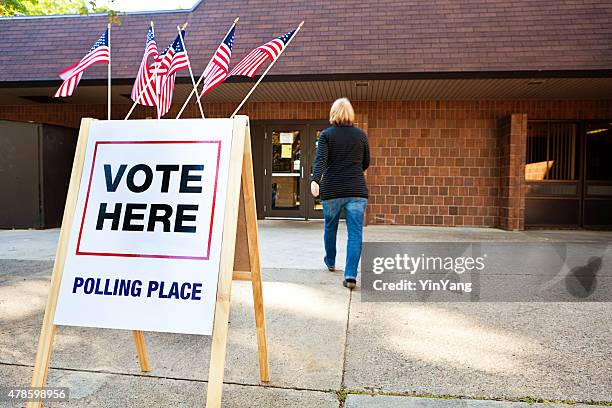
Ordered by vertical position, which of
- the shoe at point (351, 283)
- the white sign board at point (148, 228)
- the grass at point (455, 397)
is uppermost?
the white sign board at point (148, 228)

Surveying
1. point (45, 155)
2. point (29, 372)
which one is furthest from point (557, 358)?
point (45, 155)

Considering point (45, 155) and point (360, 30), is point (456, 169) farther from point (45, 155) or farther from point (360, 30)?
point (45, 155)

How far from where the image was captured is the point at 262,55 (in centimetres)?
440

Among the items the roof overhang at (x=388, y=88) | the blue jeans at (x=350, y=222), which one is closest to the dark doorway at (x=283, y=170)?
the roof overhang at (x=388, y=88)

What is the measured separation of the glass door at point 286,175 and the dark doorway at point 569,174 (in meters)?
5.41

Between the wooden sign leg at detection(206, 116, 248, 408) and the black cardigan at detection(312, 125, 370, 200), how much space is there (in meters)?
2.54

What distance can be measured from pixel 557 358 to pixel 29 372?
321 cm

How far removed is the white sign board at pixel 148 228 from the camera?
2.18 m

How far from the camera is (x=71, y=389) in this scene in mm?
2568

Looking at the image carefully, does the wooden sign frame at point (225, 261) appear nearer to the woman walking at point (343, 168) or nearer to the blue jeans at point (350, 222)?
the blue jeans at point (350, 222)

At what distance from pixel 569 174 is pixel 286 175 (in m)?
6.70

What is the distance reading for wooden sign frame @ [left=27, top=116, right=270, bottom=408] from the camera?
204 cm

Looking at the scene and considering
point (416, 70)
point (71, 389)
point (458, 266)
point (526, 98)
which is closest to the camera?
point (71, 389)

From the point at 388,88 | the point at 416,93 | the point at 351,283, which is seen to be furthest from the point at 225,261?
the point at 416,93
